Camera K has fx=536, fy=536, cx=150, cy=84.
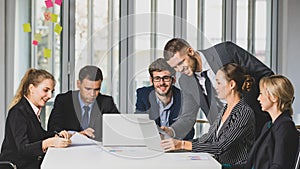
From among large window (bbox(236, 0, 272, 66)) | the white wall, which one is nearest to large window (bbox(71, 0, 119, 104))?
large window (bbox(236, 0, 272, 66))

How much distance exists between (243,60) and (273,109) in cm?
59

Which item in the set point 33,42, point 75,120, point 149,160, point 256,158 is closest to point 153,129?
point 149,160

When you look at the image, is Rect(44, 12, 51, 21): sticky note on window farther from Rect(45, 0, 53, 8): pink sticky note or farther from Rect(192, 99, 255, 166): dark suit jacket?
Rect(192, 99, 255, 166): dark suit jacket

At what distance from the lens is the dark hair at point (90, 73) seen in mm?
2729

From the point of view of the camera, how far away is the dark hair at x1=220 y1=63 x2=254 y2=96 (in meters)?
2.85

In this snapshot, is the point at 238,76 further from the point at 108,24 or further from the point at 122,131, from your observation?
the point at 108,24

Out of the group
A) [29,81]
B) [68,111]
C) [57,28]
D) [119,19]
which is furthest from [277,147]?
[57,28]

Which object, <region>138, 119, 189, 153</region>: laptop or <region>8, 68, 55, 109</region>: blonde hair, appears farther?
<region>8, 68, 55, 109</region>: blonde hair

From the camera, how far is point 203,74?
2822 mm

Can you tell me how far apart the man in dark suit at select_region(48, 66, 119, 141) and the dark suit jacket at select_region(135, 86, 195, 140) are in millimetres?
263

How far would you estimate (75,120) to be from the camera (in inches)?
134

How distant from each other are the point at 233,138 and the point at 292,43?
1741 millimetres

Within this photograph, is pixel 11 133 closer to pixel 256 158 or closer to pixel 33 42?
pixel 33 42

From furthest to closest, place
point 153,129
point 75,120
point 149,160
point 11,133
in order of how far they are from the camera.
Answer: point 75,120 → point 11,133 → point 153,129 → point 149,160
